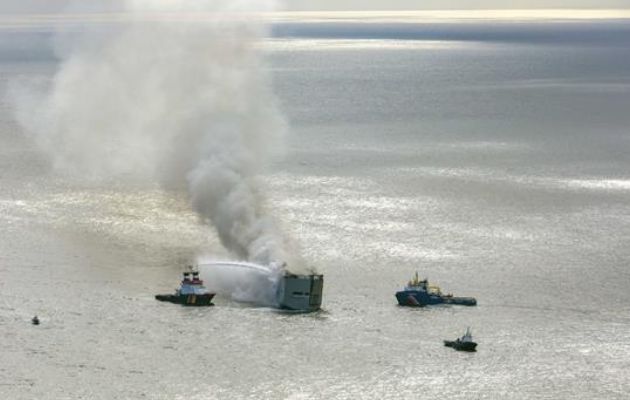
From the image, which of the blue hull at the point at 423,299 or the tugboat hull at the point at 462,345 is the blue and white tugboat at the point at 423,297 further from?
the tugboat hull at the point at 462,345

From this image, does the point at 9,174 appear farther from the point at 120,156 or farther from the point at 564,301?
the point at 564,301

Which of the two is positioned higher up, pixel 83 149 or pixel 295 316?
pixel 83 149

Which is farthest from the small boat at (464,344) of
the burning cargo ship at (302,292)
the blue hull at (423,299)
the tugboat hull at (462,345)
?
the burning cargo ship at (302,292)

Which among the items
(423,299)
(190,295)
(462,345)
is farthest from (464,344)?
(190,295)

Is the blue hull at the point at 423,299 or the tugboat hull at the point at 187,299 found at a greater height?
the blue hull at the point at 423,299

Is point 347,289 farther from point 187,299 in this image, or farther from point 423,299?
point 187,299

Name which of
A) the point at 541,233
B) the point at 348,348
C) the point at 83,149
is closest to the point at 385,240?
the point at 541,233

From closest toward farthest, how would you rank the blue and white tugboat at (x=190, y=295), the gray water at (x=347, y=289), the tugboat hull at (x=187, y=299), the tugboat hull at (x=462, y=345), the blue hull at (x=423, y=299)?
1. the gray water at (x=347, y=289)
2. the tugboat hull at (x=462, y=345)
3. the tugboat hull at (x=187, y=299)
4. the blue and white tugboat at (x=190, y=295)
5. the blue hull at (x=423, y=299)
